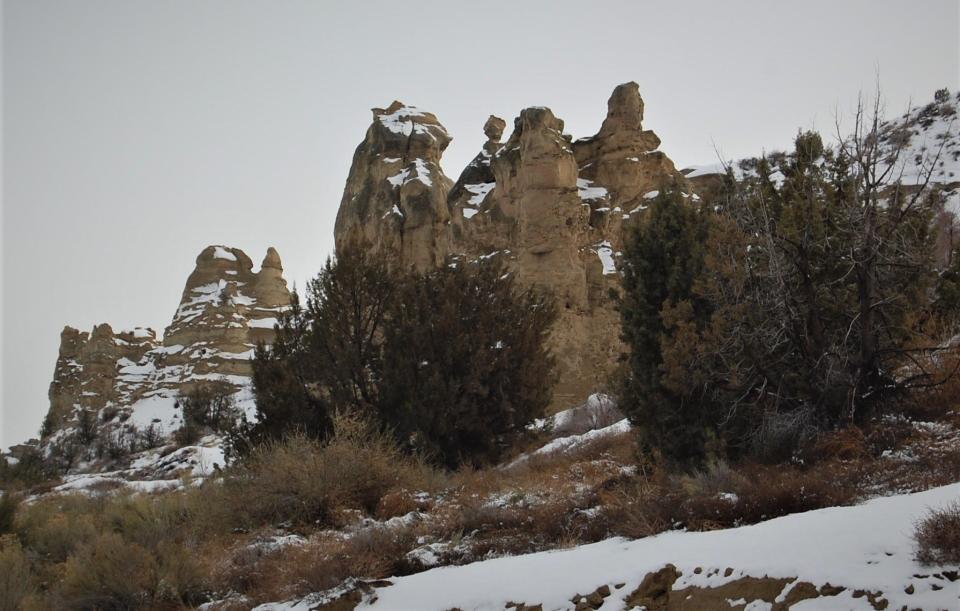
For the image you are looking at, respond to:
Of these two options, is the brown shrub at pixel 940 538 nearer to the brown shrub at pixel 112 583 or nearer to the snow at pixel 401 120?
the brown shrub at pixel 112 583

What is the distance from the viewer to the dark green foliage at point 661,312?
11.5 m

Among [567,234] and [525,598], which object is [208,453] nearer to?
[567,234]

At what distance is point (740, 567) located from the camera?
16.4 feet

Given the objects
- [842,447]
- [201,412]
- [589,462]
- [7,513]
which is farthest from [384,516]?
[201,412]

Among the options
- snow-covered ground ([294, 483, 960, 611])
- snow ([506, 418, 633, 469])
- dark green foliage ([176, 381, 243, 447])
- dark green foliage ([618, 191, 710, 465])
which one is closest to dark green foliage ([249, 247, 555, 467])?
snow ([506, 418, 633, 469])

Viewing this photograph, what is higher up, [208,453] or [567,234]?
[567,234]

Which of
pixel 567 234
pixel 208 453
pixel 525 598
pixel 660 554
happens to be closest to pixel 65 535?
pixel 525 598

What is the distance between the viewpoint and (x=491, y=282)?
67.6ft

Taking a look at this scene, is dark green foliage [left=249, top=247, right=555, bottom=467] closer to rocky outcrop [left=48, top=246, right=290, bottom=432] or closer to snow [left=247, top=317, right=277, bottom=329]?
rocky outcrop [left=48, top=246, right=290, bottom=432]

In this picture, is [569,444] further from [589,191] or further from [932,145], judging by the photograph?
[932,145]

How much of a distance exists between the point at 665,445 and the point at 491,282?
981 centimetres

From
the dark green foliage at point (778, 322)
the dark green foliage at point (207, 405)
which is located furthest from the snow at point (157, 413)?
the dark green foliage at point (778, 322)

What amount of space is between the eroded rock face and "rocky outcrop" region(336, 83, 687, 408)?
0.09m

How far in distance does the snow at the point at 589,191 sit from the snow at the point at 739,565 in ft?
91.3
